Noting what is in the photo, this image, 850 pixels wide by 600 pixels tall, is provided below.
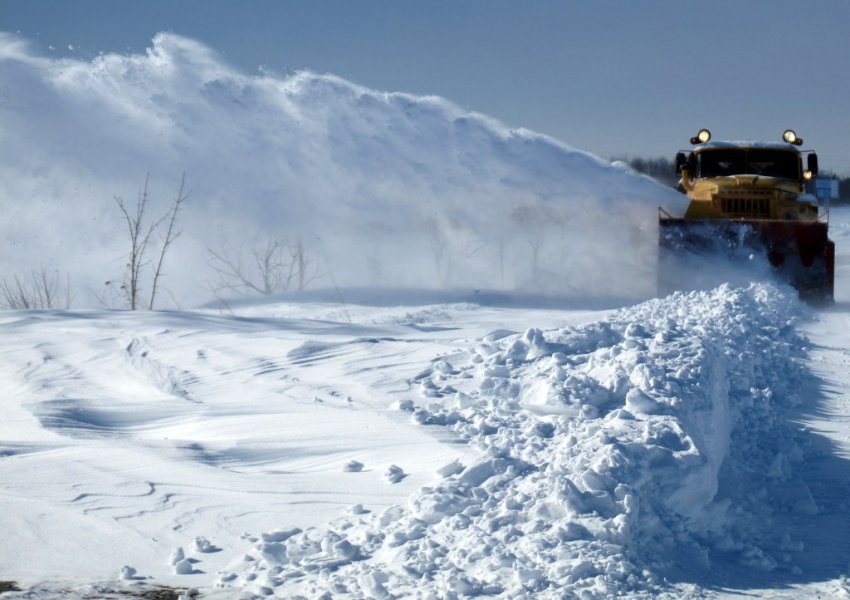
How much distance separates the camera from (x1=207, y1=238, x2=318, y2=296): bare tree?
16492 millimetres

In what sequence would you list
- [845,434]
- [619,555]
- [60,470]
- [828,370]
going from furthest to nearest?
[828,370]
[845,434]
[60,470]
[619,555]

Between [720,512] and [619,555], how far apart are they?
86 cm

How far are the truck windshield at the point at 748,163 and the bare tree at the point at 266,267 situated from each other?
21.7ft

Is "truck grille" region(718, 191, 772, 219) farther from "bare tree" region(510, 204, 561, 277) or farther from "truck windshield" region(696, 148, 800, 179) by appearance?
"bare tree" region(510, 204, 561, 277)

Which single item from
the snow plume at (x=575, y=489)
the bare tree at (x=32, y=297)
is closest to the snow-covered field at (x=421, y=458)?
the snow plume at (x=575, y=489)

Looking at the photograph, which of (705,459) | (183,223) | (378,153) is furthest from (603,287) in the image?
(705,459)

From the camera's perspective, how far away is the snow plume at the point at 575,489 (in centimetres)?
297

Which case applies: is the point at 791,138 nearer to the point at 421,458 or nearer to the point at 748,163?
the point at 748,163

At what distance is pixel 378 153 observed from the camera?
15.2 m

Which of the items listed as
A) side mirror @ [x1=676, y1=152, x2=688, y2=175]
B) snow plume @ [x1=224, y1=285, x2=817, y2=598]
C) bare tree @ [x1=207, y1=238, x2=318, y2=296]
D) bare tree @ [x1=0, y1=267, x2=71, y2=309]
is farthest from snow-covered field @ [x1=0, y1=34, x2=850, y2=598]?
bare tree @ [x1=207, y1=238, x2=318, y2=296]

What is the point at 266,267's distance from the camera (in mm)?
16562

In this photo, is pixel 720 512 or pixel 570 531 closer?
pixel 570 531

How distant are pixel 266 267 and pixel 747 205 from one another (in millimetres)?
7772

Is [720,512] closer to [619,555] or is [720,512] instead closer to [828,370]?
[619,555]
